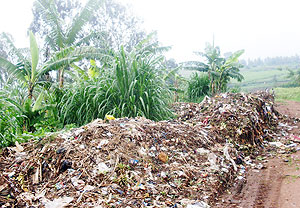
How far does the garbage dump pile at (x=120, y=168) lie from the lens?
79.8 inches

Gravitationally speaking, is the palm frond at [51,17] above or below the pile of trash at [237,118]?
above

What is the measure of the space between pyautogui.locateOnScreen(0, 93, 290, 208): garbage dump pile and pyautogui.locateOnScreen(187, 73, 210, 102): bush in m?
5.94

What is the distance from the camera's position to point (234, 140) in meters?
3.87

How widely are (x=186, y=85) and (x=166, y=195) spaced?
800cm

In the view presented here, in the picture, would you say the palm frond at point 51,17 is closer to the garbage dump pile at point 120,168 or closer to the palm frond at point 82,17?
the palm frond at point 82,17

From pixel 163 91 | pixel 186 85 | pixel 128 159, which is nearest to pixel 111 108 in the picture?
pixel 163 91

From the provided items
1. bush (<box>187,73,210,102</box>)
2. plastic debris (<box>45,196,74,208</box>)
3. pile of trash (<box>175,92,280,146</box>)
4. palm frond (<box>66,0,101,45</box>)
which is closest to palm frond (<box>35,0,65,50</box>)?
palm frond (<box>66,0,101,45</box>)

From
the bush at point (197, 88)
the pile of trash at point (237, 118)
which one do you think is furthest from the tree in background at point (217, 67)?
the pile of trash at point (237, 118)

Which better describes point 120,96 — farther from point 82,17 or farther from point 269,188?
point 82,17

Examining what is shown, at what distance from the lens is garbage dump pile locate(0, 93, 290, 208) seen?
6.65 ft

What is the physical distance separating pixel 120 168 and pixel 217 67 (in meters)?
9.42

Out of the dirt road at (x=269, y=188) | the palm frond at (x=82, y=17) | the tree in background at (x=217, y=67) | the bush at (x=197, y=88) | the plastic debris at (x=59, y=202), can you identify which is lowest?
the dirt road at (x=269, y=188)

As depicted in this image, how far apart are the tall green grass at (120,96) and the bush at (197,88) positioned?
198 inches

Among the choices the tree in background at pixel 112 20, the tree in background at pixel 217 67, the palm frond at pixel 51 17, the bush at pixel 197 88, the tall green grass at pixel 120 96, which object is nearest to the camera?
the tall green grass at pixel 120 96
